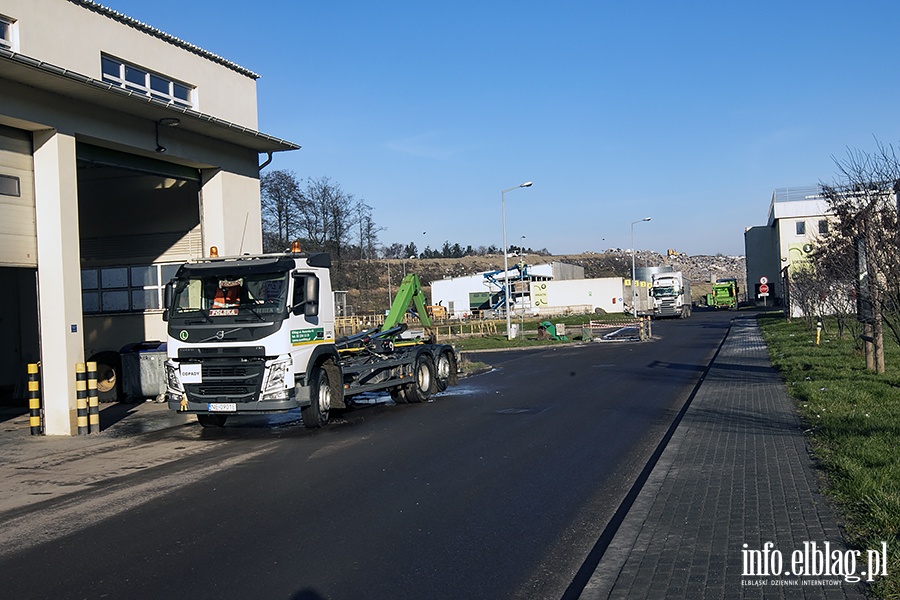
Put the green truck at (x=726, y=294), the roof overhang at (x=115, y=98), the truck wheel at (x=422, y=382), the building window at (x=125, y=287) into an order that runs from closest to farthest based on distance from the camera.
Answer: the roof overhang at (x=115, y=98)
the truck wheel at (x=422, y=382)
the building window at (x=125, y=287)
the green truck at (x=726, y=294)

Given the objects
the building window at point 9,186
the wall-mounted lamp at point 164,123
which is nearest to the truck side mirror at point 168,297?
the building window at point 9,186

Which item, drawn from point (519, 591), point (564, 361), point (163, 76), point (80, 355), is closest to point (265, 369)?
point (80, 355)

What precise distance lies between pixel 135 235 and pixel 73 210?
6802 millimetres

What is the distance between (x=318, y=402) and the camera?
14.2 meters

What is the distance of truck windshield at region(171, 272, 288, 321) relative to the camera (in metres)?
13.5

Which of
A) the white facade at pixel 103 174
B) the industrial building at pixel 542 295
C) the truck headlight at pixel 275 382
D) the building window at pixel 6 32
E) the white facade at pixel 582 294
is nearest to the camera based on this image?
the truck headlight at pixel 275 382

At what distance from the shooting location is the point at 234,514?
8.17m

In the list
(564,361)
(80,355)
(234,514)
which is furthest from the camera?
(564,361)

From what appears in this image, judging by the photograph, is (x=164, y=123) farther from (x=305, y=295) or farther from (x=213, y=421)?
(x=213, y=421)

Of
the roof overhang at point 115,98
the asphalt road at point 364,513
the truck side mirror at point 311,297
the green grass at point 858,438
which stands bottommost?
the asphalt road at point 364,513

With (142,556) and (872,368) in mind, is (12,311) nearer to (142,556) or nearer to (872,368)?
(142,556)

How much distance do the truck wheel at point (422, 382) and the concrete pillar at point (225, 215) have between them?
505 centimetres

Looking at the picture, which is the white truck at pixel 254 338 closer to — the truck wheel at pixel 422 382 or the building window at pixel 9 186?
the truck wheel at pixel 422 382

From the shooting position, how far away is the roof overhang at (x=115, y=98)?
1302 centimetres
